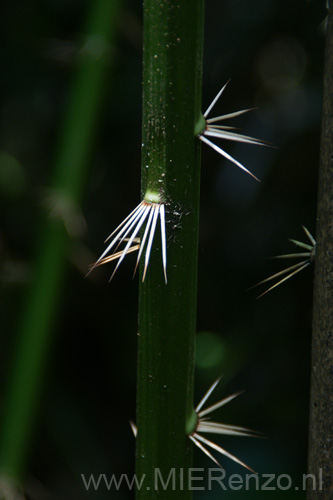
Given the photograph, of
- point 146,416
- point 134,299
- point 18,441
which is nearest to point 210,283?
point 134,299

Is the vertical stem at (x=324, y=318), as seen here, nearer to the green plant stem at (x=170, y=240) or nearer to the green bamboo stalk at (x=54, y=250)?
the green plant stem at (x=170, y=240)

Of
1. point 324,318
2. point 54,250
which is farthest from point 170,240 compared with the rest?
point 54,250

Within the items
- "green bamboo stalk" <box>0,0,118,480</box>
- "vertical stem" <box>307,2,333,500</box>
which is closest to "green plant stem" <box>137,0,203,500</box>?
"vertical stem" <box>307,2,333,500</box>

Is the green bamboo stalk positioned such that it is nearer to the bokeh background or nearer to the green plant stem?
the bokeh background

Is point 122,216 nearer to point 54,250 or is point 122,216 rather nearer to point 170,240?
point 54,250

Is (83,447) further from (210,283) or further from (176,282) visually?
(176,282)

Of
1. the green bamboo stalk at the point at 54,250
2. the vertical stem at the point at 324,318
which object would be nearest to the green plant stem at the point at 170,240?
the vertical stem at the point at 324,318
